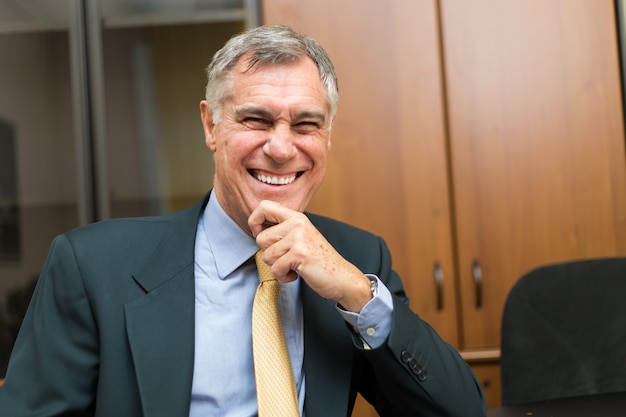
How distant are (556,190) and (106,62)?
1538mm

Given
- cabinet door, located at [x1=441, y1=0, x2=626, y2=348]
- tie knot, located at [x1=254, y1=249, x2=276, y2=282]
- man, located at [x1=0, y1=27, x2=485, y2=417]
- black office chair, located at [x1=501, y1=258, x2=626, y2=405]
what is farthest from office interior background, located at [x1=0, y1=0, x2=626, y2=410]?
tie knot, located at [x1=254, y1=249, x2=276, y2=282]

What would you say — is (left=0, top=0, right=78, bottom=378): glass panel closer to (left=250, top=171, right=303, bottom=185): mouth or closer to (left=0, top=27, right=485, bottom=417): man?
(left=0, top=27, right=485, bottom=417): man

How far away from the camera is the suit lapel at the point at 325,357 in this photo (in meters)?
1.26

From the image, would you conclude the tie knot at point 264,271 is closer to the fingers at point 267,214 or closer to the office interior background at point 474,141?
the fingers at point 267,214

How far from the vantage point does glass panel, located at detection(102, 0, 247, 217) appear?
2.44 m

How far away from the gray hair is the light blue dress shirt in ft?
0.72

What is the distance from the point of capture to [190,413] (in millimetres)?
1236

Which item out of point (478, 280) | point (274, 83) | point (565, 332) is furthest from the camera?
point (478, 280)

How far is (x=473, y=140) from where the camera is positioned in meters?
2.32

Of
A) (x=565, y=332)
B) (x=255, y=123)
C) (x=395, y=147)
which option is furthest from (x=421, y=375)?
(x=395, y=147)

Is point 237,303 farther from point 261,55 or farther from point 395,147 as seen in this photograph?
point 395,147

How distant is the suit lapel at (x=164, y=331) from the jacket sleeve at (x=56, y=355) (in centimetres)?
8

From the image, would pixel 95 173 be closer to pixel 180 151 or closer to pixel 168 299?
pixel 180 151

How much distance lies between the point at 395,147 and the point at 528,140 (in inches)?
16.8
